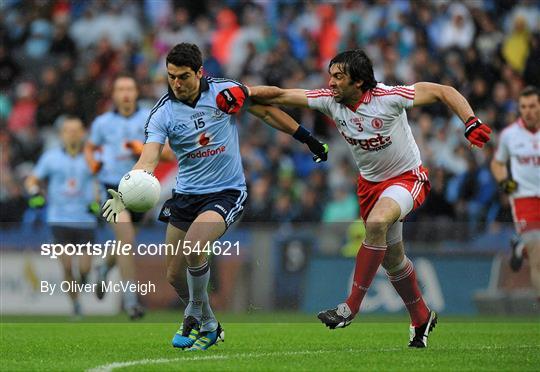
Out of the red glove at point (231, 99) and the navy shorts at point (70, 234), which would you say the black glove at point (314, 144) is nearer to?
the red glove at point (231, 99)

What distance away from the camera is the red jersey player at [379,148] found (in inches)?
355

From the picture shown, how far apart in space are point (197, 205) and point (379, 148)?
156 centimetres

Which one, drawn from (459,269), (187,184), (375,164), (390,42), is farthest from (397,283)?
(390,42)

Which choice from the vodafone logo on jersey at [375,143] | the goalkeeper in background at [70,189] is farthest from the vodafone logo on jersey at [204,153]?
the goalkeeper in background at [70,189]

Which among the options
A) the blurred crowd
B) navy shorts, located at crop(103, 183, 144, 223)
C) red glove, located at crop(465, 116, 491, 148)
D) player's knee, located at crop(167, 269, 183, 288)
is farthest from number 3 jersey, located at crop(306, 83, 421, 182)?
the blurred crowd

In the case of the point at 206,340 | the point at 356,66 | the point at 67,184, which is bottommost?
the point at 206,340

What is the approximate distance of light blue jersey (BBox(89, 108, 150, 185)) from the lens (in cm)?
1410

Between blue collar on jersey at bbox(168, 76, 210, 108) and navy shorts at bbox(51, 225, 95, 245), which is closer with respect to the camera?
blue collar on jersey at bbox(168, 76, 210, 108)

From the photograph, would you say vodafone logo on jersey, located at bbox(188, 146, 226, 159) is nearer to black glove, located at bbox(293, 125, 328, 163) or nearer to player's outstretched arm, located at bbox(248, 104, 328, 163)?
player's outstretched arm, located at bbox(248, 104, 328, 163)

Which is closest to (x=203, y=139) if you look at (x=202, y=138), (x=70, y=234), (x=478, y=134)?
(x=202, y=138)

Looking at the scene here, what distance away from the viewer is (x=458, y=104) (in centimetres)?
905

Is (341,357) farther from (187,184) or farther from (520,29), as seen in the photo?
(520,29)

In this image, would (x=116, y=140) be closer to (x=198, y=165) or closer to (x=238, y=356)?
(x=198, y=165)

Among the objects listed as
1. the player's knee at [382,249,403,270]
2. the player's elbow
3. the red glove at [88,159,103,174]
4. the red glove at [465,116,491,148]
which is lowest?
the player's knee at [382,249,403,270]
